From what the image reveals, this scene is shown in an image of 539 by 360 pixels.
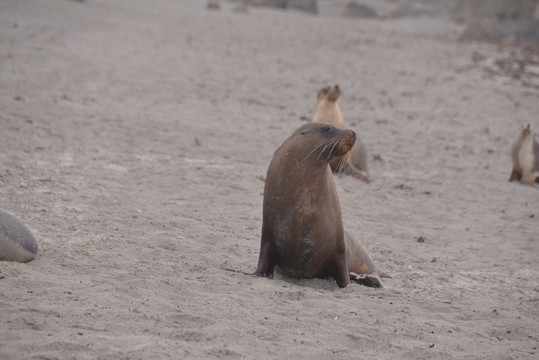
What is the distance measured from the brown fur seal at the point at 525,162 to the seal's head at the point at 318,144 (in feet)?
17.0

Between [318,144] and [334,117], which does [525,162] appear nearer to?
[334,117]

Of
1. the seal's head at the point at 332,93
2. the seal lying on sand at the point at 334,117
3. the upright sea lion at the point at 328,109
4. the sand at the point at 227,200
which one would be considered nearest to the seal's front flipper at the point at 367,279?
the sand at the point at 227,200

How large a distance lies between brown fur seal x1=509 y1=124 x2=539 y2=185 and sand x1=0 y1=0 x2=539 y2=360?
0.26 meters

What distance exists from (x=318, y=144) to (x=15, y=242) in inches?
77.9

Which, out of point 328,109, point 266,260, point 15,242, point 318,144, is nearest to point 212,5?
point 328,109

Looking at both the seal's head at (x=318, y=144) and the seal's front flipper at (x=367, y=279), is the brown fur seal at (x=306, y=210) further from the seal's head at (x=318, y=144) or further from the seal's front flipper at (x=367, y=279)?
the seal's front flipper at (x=367, y=279)

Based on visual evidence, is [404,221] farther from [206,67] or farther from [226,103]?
[206,67]

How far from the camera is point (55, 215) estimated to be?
491cm

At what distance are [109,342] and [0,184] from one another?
3.00 metres

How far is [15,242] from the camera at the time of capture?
12.6 feet

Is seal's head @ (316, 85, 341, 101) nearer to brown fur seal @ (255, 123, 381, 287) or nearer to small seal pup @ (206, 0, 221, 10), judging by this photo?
brown fur seal @ (255, 123, 381, 287)

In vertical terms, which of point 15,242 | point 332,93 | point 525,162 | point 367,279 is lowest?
point 367,279

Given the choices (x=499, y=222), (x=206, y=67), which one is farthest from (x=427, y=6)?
(x=499, y=222)

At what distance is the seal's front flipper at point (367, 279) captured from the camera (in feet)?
14.4
